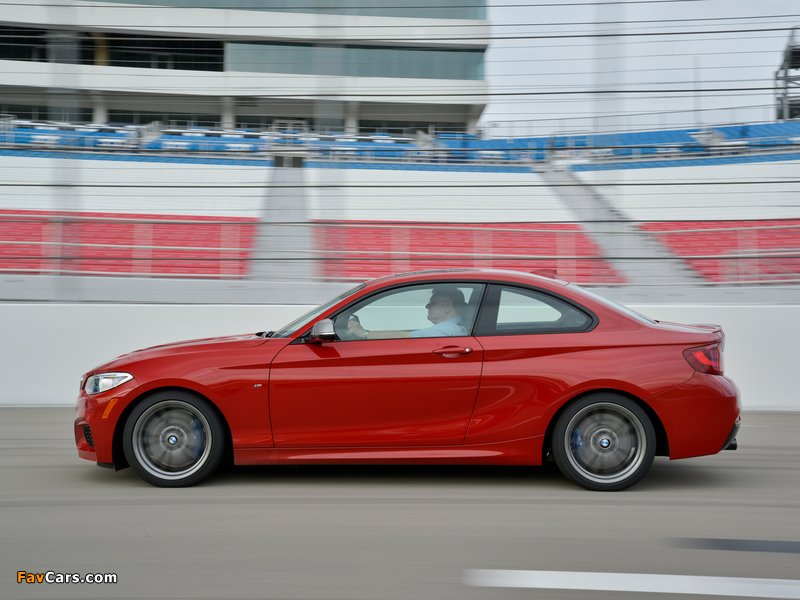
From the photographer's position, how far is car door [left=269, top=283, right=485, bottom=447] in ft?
15.5

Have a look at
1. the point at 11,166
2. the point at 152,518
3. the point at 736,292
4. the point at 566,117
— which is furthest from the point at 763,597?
the point at 11,166

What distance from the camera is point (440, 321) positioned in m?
4.94

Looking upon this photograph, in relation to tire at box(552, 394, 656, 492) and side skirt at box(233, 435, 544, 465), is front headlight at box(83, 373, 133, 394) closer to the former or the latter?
side skirt at box(233, 435, 544, 465)

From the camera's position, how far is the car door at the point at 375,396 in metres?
4.72

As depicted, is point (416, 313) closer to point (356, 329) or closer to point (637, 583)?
point (356, 329)

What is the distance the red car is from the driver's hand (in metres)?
0.06

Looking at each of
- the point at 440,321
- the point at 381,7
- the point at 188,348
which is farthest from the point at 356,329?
the point at 381,7

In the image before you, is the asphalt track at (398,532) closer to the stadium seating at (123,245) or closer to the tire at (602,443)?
the tire at (602,443)

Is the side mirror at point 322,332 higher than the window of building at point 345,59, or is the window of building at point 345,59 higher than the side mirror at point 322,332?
the window of building at point 345,59

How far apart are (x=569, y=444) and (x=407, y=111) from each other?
15.4 ft

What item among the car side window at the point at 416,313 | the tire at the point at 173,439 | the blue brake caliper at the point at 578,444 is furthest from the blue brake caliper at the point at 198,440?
the blue brake caliper at the point at 578,444

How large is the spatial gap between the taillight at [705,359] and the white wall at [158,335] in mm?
2927

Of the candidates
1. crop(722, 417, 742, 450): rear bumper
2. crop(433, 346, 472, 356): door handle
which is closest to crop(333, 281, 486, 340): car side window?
crop(433, 346, 472, 356): door handle

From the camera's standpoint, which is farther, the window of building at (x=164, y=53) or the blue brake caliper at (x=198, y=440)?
the window of building at (x=164, y=53)
